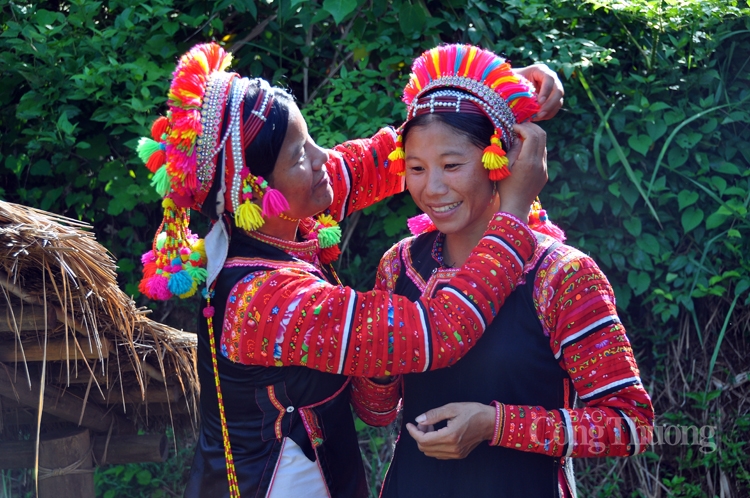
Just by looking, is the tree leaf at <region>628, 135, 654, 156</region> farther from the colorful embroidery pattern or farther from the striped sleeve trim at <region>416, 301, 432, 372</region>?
the striped sleeve trim at <region>416, 301, 432, 372</region>

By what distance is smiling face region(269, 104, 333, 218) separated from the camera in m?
2.16

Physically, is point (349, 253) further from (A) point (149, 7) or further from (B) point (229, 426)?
(B) point (229, 426)

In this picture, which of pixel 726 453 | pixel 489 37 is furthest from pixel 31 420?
pixel 726 453

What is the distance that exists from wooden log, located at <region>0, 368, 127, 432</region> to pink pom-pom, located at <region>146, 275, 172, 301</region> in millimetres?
930

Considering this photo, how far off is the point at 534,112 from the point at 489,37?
1924mm

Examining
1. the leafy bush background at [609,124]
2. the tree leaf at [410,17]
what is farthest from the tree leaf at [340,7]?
the tree leaf at [410,17]

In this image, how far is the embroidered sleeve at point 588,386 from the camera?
1892 mm

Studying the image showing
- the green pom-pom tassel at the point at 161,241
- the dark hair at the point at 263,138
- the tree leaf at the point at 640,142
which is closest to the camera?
the dark hair at the point at 263,138

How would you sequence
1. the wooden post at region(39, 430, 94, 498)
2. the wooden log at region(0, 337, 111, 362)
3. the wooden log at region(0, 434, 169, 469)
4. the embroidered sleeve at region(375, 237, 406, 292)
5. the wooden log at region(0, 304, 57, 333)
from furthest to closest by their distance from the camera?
the wooden log at region(0, 434, 169, 469) → the wooden post at region(39, 430, 94, 498) → the wooden log at region(0, 337, 111, 362) → the wooden log at region(0, 304, 57, 333) → the embroidered sleeve at region(375, 237, 406, 292)

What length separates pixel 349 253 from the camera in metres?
4.30

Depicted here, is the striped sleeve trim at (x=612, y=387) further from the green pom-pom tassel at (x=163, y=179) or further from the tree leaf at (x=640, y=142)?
the tree leaf at (x=640, y=142)

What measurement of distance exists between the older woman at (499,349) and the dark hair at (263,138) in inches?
14.0

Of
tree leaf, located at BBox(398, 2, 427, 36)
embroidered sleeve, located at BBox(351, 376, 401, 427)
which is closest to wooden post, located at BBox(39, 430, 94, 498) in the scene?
embroidered sleeve, located at BBox(351, 376, 401, 427)

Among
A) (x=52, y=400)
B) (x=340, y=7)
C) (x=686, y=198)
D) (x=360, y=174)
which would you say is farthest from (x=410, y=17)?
(x=52, y=400)
